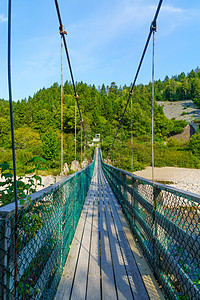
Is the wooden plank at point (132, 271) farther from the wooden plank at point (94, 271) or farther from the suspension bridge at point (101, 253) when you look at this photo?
the wooden plank at point (94, 271)

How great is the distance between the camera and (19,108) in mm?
36688

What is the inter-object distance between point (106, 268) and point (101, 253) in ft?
0.85

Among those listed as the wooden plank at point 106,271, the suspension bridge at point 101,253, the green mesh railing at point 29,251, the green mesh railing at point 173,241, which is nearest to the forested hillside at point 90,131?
the wooden plank at point 106,271

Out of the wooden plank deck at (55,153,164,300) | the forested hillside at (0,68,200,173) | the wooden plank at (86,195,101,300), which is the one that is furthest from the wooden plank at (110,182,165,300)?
the forested hillside at (0,68,200,173)

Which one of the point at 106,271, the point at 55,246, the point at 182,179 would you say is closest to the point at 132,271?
the point at 106,271

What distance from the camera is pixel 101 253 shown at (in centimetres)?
180

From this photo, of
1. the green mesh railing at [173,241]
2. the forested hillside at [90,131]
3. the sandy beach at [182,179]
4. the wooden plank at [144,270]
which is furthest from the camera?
the forested hillside at [90,131]

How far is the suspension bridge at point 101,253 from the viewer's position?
69cm

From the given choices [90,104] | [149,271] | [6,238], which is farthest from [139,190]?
[90,104]

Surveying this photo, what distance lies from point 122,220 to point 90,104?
48.3m

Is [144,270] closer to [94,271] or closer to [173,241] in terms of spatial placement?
[94,271]

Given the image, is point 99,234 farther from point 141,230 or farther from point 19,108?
point 19,108

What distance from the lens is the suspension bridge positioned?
2.25 feet

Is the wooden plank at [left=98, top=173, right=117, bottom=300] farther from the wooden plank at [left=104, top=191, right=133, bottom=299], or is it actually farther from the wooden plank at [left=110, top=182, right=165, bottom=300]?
the wooden plank at [left=110, top=182, right=165, bottom=300]
